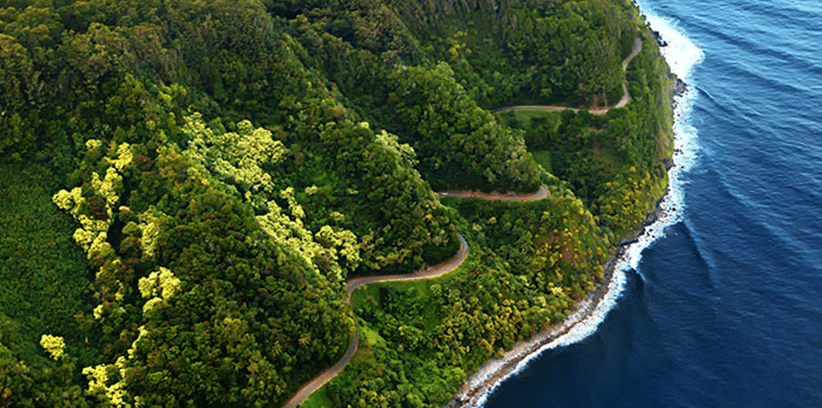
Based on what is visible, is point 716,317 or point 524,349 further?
point 716,317

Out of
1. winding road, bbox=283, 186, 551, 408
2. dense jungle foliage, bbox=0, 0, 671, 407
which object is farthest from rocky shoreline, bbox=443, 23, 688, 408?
winding road, bbox=283, 186, 551, 408

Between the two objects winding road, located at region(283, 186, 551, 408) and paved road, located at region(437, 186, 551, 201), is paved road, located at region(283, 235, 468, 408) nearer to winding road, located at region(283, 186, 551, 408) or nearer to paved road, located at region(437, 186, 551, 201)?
winding road, located at region(283, 186, 551, 408)

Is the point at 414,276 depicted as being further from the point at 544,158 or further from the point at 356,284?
the point at 544,158

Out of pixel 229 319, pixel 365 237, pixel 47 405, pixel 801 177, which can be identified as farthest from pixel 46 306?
pixel 801 177

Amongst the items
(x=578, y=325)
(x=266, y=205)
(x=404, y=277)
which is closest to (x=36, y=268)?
(x=266, y=205)

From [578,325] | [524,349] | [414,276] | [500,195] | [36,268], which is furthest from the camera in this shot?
[500,195]
